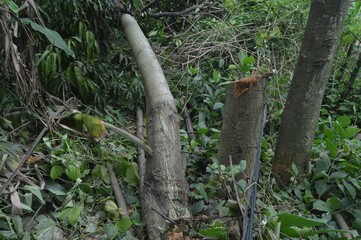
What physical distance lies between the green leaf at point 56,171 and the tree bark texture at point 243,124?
45.0 inches

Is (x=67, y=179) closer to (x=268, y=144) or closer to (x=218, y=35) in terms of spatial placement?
(x=268, y=144)

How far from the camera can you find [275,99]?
3.83 meters

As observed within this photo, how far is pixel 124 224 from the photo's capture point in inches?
87.2

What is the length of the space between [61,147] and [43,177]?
285mm

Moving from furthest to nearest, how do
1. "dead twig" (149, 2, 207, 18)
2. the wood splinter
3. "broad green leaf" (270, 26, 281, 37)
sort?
"dead twig" (149, 2, 207, 18), "broad green leaf" (270, 26, 281, 37), the wood splinter

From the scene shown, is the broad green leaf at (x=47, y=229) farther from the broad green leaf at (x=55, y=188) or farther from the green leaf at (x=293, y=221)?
the green leaf at (x=293, y=221)

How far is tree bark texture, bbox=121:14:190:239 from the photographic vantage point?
2.32 meters

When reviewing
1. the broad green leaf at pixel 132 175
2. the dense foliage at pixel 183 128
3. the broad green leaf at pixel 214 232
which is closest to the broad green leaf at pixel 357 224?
the dense foliage at pixel 183 128

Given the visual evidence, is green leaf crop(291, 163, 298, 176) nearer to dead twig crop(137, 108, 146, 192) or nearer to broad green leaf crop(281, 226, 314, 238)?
broad green leaf crop(281, 226, 314, 238)

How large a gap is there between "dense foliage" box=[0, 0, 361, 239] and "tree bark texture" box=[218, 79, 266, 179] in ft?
0.59

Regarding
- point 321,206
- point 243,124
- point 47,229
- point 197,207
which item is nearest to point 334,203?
Result: point 321,206

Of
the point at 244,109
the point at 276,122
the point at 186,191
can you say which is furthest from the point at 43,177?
the point at 276,122

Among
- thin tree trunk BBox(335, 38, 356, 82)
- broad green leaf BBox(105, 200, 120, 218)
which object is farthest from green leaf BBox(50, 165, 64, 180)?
thin tree trunk BBox(335, 38, 356, 82)

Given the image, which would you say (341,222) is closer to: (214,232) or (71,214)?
(214,232)
